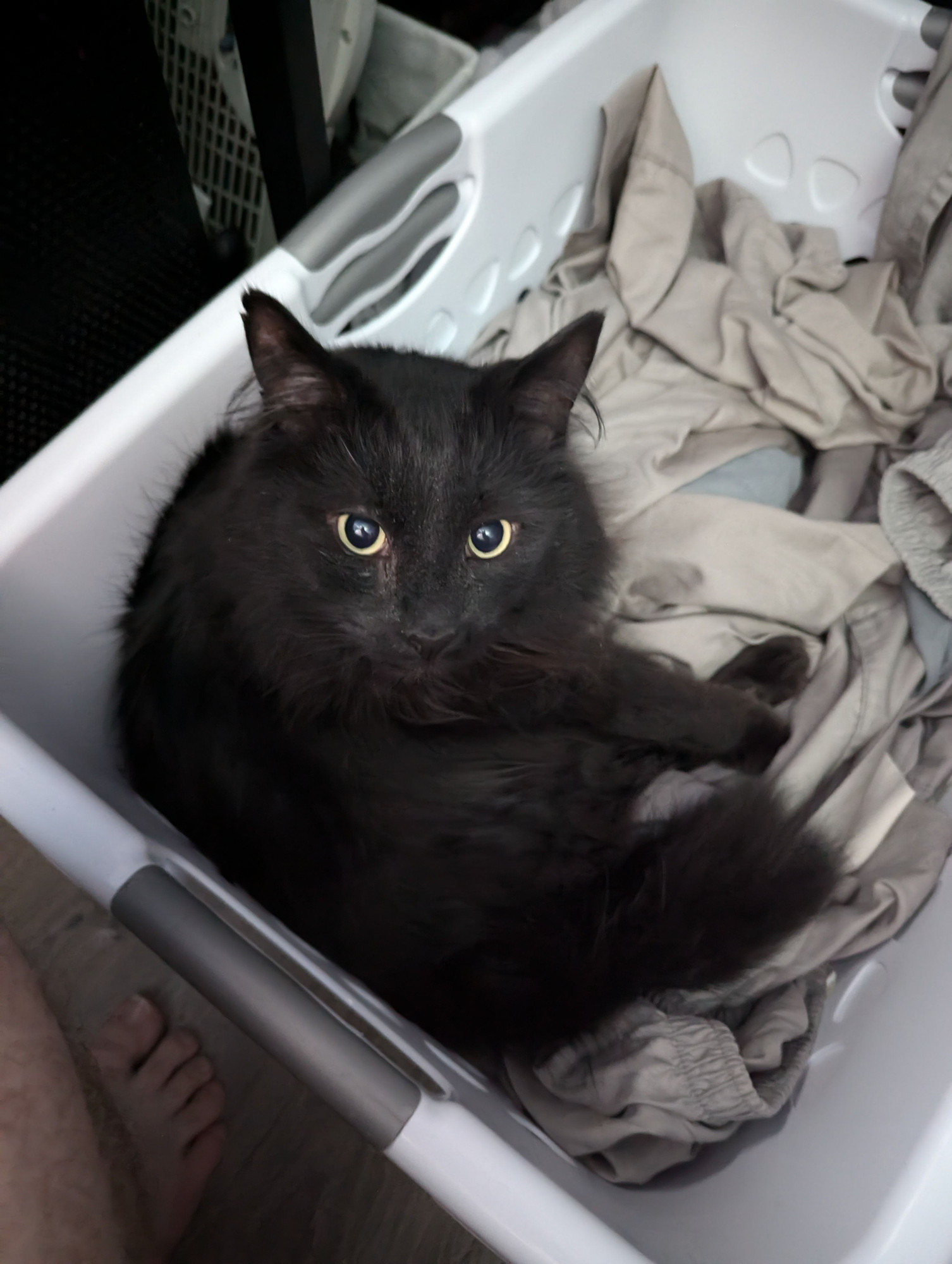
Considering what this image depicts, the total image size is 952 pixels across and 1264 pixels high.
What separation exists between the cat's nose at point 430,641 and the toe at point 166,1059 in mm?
970

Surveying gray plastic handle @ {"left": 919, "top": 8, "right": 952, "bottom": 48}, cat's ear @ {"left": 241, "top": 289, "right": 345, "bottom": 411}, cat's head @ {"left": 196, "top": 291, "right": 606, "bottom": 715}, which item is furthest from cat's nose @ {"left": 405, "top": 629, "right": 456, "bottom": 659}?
gray plastic handle @ {"left": 919, "top": 8, "right": 952, "bottom": 48}

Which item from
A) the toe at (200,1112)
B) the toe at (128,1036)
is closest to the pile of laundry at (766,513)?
the toe at (200,1112)

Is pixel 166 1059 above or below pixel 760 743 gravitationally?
below

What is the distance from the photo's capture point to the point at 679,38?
1.82 m

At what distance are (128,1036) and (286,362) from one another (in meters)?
1.21

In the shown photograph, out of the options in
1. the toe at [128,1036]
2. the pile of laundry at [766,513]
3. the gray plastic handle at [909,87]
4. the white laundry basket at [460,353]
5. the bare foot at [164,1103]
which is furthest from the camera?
the gray plastic handle at [909,87]

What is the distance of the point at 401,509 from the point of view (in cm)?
98

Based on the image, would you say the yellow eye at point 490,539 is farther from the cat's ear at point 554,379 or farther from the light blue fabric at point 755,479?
the light blue fabric at point 755,479

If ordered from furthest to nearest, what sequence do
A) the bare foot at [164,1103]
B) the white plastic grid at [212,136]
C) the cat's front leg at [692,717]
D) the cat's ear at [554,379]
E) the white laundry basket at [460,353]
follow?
the white plastic grid at [212,136]
the bare foot at [164,1103]
the cat's front leg at [692,717]
the cat's ear at [554,379]
the white laundry basket at [460,353]

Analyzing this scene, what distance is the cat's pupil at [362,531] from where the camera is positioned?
1.00 meters

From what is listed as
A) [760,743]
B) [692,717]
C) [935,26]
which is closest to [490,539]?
[692,717]

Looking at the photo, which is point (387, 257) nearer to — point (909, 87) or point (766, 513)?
point (766, 513)

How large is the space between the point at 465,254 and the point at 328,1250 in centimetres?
178

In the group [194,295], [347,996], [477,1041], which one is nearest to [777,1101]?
[477,1041]
